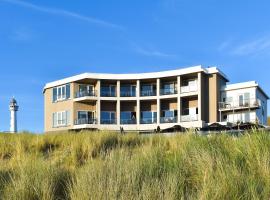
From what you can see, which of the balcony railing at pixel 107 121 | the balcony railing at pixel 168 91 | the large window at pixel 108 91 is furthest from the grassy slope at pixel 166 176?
the large window at pixel 108 91

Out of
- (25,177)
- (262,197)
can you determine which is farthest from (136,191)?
(25,177)

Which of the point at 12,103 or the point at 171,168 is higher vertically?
the point at 12,103

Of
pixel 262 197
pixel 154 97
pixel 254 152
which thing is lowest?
pixel 262 197

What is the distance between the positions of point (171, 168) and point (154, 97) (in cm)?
4872

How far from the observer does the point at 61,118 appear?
5719cm

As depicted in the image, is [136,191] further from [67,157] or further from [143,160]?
[67,157]

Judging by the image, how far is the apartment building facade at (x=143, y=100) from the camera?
51.8 m

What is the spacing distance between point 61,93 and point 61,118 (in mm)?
4072

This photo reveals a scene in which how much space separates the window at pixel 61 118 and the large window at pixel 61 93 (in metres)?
2.25

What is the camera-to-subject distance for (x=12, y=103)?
44125mm

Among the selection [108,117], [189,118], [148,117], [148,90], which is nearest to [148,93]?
[148,90]

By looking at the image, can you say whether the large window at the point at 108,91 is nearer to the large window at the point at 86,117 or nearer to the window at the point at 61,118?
the large window at the point at 86,117

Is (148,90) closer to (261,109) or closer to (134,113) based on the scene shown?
(134,113)

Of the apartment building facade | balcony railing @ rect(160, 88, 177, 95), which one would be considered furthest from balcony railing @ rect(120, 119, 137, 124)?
balcony railing @ rect(160, 88, 177, 95)
